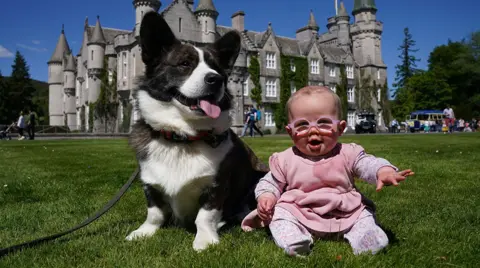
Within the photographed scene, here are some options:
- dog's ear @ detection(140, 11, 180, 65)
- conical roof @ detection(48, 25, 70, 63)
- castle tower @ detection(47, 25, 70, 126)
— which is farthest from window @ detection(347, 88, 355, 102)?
dog's ear @ detection(140, 11, 180, 65)

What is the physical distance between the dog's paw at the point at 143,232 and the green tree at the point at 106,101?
41069mm

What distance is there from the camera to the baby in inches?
118

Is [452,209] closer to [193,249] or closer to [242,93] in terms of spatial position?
[193,249]

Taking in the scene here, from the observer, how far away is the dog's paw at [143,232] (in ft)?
11.2

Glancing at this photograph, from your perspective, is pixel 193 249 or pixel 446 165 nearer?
pixel 193 249

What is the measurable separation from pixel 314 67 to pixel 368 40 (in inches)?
441

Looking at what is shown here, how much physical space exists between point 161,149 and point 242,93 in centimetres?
4078

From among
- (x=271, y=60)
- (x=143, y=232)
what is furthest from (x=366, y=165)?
(x=271, y=60)

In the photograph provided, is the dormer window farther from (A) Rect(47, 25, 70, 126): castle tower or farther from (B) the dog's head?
(B) the dog's head

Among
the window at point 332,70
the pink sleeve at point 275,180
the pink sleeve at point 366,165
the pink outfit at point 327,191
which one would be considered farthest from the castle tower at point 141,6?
the pink sleeve at point 366,165

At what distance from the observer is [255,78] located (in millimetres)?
46375

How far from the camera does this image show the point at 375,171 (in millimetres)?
2875

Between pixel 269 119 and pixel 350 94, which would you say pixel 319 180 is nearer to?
pixel 269 119

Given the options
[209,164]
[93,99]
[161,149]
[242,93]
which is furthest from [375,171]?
[93,99]
